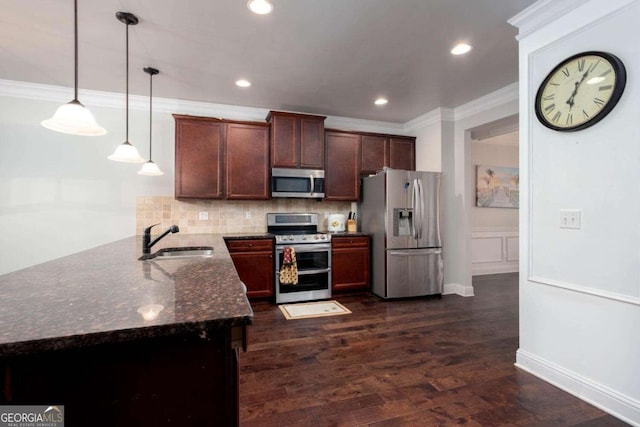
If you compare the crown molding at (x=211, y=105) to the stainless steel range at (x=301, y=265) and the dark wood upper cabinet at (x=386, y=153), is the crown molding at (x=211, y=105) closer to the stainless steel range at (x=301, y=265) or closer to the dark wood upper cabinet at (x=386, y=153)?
the dark wood upper cabinet at (x=386, y=153)

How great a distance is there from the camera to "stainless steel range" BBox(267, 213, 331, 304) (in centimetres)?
371

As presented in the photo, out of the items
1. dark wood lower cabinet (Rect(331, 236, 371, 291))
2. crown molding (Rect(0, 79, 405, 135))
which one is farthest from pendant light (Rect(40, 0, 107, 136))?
dark wood lower cabinet (Rect(331, 236, 371, 291))

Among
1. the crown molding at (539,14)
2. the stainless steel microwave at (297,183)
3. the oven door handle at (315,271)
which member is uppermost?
the crown molding at (539,14)

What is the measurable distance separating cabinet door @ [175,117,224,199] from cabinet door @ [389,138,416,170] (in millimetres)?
2497

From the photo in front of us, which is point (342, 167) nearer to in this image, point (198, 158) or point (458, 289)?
point (198, 158)

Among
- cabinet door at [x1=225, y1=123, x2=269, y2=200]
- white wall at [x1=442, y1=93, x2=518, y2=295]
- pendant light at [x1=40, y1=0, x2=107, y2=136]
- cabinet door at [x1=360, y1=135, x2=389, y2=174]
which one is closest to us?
pendant light at [x1=40, y1=0, x2=107, y2=136]

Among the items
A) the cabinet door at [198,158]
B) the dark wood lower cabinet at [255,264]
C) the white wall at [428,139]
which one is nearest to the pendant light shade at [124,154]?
the cabinet door at [198,158]

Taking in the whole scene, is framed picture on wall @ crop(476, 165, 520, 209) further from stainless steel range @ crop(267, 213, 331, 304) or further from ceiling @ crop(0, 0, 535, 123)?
stainless steel range @ crop(267, 213, 331, 304)

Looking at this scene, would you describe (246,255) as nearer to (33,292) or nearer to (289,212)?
(289,212)

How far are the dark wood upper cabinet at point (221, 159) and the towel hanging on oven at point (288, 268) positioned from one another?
2.71ft

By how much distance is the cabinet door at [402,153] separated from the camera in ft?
14.9

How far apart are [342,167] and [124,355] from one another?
3798mm

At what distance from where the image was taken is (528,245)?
2160mm

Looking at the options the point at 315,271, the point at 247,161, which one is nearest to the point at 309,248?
the point at 315,271
